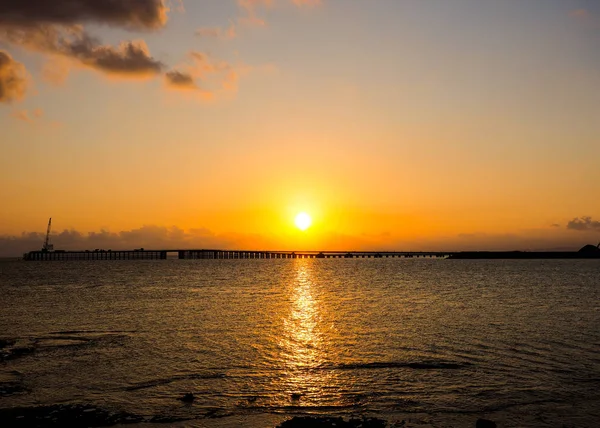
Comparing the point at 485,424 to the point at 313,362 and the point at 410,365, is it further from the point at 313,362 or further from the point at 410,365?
the point at 313,362

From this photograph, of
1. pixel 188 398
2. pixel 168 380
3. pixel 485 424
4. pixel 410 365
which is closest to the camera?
pixel 485 424

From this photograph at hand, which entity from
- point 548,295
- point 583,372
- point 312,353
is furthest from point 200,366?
point 548,295

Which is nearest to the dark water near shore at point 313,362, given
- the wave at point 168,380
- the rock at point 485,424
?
the wave at point 168,380

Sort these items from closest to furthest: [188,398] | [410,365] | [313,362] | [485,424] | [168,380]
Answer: [485,424] → [188,398] → [168,380] → [410,365] → [313,362]

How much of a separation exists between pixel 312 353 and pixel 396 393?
33.9 ft

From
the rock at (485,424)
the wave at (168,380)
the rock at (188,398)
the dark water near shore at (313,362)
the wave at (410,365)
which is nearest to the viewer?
the rock at (485,424)

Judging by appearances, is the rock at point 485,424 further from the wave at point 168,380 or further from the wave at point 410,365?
the wave at point 168,380

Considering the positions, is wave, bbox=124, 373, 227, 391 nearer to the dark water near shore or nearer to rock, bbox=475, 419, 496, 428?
the dark water near shore

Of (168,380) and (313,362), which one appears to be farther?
(313,362)

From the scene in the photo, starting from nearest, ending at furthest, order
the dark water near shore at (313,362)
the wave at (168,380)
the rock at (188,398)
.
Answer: the dark water near shore at (313,362), the rock at (188,398), the wave at (168,380)

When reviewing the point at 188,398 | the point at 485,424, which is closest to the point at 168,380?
the point at 188,398

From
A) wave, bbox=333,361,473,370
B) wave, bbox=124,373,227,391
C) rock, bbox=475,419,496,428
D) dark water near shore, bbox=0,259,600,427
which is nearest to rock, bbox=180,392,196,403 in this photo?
dark water near shore, bbox=0,259,600,427

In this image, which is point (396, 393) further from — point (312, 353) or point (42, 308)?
point (42, 308)

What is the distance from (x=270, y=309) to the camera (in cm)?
5847
